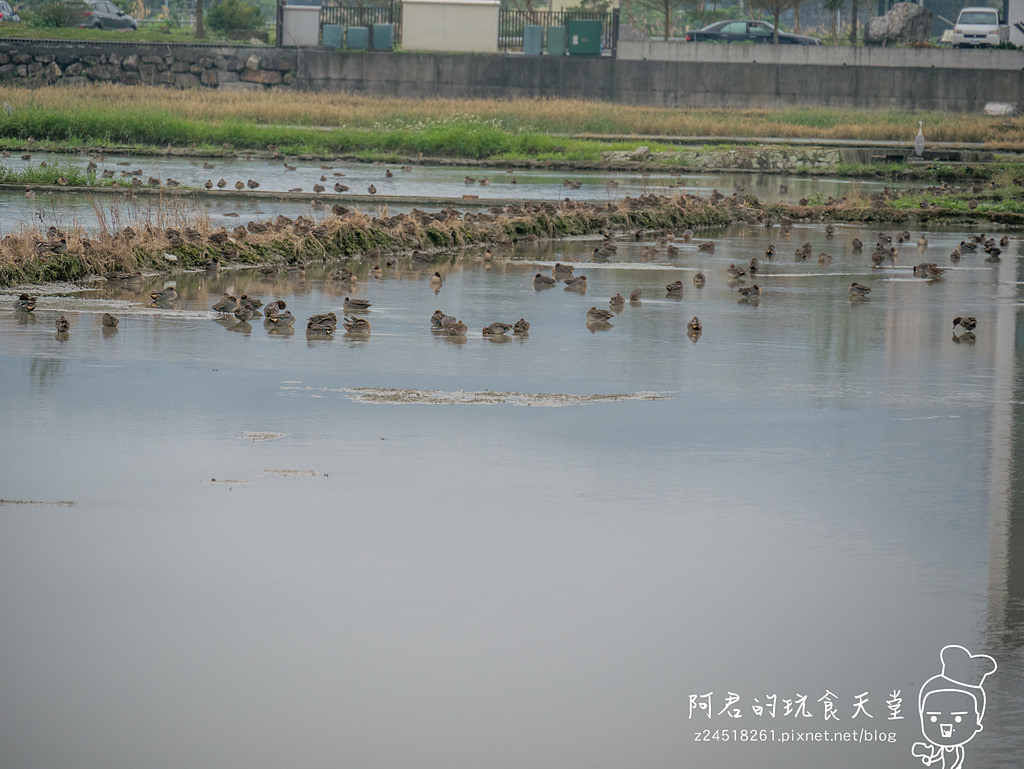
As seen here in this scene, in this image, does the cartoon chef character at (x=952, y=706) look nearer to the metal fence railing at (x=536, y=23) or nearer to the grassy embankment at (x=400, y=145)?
the grassy embankment at (x=400, y=145)

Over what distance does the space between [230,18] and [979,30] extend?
36678mm

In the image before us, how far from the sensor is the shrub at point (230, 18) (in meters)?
77.8

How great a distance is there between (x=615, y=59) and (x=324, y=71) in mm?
12160

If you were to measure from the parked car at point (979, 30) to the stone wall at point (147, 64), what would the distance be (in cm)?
2927

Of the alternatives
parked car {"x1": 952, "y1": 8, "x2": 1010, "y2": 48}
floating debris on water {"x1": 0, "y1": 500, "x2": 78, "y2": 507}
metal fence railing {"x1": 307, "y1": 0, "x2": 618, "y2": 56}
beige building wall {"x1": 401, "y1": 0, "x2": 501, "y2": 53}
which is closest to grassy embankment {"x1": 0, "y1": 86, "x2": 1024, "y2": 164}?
metal fence railing {"x1": 307, "y1": 0, "x2": 618, "y2": 56}

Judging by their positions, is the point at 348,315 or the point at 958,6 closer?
the point at 348,315

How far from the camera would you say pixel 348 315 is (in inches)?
606

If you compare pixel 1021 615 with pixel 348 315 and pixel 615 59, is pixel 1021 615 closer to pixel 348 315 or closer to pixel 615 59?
pixel 348 315

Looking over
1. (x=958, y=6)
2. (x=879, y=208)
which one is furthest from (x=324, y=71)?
(x=958, y=6)

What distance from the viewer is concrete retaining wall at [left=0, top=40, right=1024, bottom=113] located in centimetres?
6141

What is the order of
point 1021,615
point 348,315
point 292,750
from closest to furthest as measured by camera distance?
point 292,750, point 1021,615, point 348,315

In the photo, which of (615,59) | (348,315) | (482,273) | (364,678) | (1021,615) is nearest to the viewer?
(364,678)

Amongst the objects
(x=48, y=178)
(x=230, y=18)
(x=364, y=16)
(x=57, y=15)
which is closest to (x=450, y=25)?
(x=364, y=16)

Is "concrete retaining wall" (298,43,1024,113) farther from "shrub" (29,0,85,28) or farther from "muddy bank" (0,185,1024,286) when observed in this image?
"muddy bank" (0,185,1024,286)
